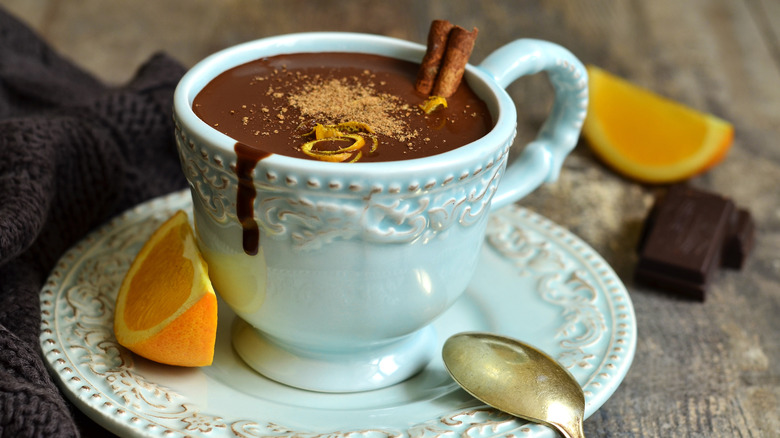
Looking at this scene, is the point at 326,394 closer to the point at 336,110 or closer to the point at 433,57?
the point at 336,110

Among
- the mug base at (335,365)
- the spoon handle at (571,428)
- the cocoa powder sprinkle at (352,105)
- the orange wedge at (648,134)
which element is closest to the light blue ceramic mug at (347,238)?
the mug base at (335,365)

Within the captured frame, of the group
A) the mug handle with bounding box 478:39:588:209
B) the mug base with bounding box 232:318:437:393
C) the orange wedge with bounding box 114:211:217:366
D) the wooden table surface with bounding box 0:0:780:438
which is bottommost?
the wooden table surface with bounding box 0:0:780:438

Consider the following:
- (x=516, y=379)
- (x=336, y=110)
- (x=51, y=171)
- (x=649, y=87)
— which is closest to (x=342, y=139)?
(x=336, y=110)

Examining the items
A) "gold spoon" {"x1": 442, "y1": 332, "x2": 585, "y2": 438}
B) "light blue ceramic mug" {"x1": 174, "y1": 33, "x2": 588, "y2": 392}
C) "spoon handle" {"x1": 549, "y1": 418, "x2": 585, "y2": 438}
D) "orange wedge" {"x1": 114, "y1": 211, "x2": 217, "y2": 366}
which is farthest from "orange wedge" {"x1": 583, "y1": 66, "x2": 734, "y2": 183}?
"orange wedge" {"x1": 114, "y1": 211, "x2": 217, "y2": 366}

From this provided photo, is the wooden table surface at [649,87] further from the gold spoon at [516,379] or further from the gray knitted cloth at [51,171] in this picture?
the gray knitted cloth at [51,171]

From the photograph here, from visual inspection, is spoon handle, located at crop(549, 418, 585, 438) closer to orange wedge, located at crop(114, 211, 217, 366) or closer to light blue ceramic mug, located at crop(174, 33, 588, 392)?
light blue ceramic mug, located at crop(174, 33, 588, 392)

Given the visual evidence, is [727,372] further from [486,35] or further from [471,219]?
[486,35]
